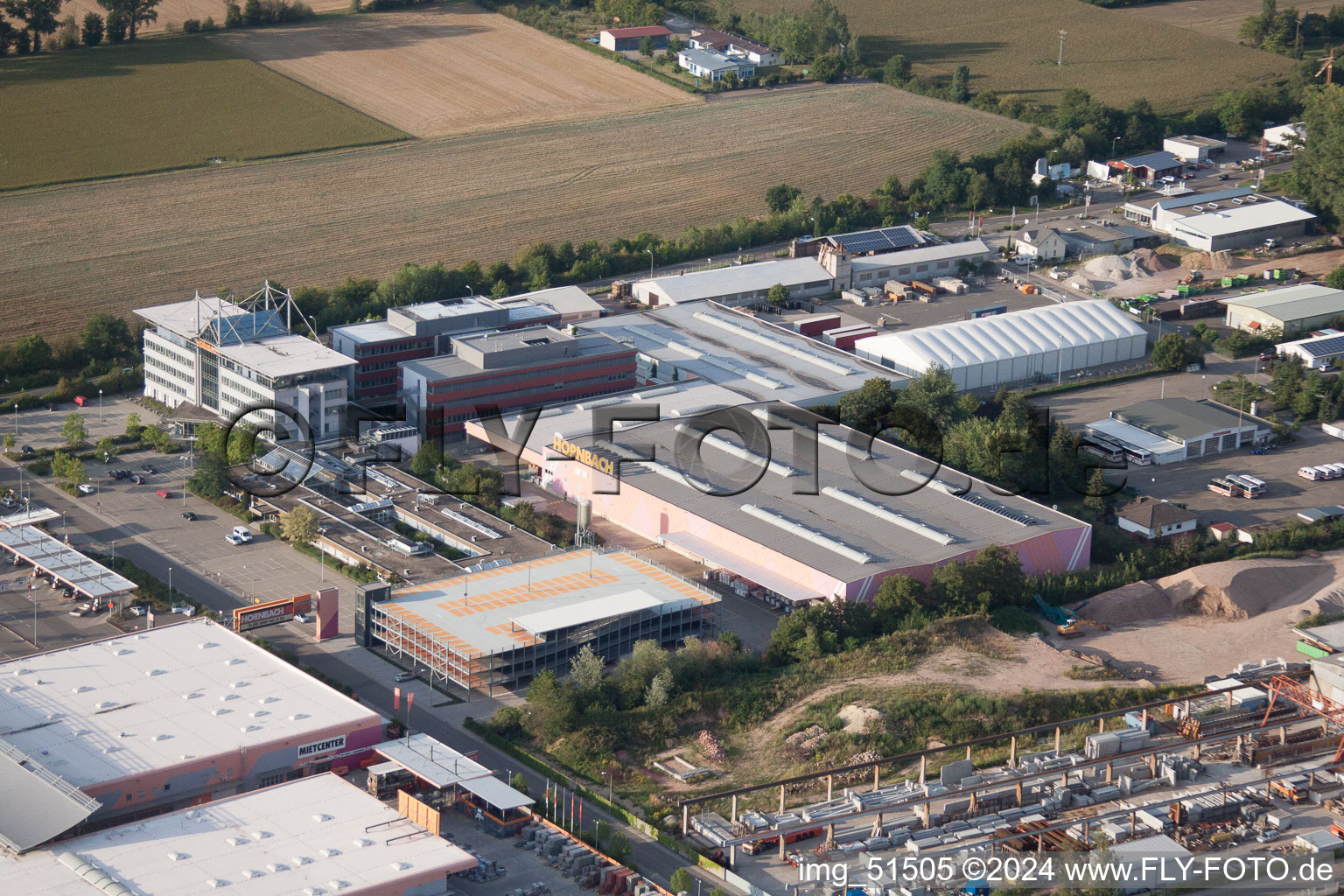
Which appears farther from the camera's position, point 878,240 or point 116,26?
point 116,26

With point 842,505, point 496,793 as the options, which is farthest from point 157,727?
point 842,505

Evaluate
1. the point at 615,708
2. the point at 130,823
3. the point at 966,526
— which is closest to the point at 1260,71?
the point at 966,526

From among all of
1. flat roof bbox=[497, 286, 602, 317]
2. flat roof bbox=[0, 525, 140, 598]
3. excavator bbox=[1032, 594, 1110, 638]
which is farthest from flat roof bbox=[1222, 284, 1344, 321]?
flat roof bbox=[0, 525, 140, 598]

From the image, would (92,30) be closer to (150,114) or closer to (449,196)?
(150,114)

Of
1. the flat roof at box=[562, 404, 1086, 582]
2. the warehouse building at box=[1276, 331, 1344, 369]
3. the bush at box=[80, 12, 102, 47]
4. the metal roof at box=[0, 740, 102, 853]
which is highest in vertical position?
the bush at box=[80, 12, 102, 47]

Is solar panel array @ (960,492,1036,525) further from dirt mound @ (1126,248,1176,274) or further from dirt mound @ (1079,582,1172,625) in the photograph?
dirt mound @ (1126,248,1176,274)

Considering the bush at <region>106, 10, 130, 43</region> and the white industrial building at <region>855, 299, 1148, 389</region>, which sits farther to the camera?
the bush at <region>106, 10, 130, 43</region>

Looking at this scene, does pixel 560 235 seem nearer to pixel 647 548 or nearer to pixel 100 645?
pixel 647 548
